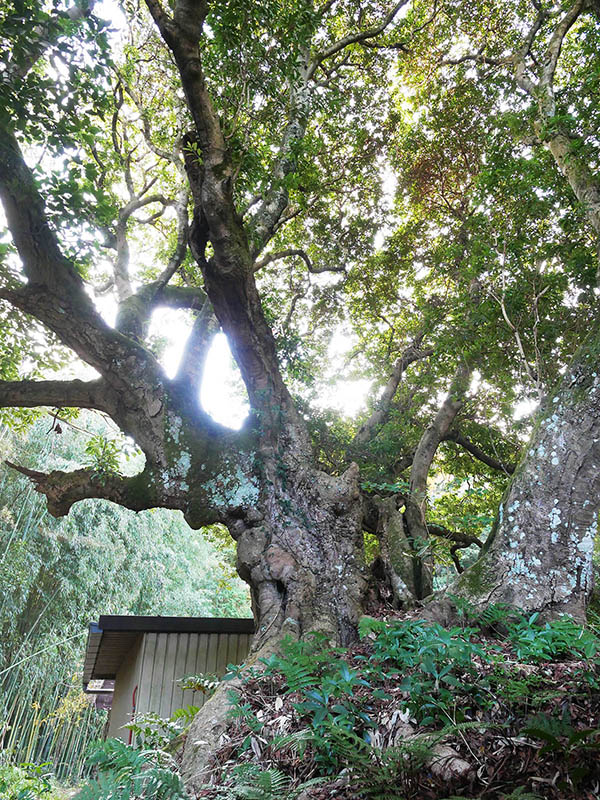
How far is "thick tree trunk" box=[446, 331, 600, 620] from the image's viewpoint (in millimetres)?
3387

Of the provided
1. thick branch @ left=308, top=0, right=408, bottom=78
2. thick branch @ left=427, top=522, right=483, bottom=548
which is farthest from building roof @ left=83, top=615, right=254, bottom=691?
thick branch @ left=308, top=0, right=408, bottom=78

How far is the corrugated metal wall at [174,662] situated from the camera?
559 cm

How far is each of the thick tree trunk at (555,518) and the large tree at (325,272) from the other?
2 centimetres

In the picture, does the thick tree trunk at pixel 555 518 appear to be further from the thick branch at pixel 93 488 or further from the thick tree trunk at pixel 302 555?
the thick branch at pixel 93 488

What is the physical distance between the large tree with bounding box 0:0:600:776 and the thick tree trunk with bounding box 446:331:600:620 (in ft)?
0.05

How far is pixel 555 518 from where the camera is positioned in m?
3.51

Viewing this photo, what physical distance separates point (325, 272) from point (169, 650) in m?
5.66

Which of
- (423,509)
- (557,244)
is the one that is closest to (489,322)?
(557,244)

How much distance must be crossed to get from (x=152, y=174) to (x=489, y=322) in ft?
18.3

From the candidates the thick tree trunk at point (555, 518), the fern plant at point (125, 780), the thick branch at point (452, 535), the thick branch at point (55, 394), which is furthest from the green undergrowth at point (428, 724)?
the thick branch at point (452, 535)

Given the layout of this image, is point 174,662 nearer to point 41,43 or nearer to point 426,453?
point 426,453

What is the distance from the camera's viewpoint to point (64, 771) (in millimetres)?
12875

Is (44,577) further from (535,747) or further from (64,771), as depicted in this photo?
(535,747)

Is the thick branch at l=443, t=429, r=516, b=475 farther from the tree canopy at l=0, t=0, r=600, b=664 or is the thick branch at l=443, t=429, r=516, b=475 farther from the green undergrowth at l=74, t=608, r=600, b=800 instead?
the green undergrowth at l=74, t=608, r=600, b=800
